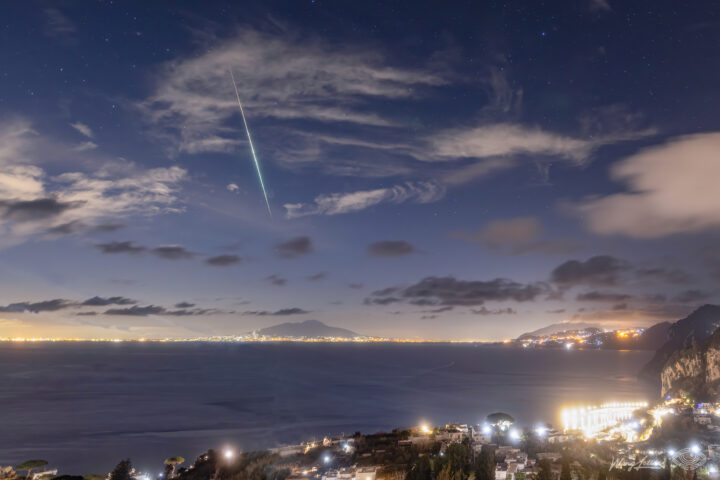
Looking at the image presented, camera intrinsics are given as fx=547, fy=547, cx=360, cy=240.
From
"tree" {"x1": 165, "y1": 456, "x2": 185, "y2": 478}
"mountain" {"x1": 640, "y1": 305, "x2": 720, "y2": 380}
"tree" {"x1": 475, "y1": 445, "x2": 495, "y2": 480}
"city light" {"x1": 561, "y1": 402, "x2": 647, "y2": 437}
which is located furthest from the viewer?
"mountain" {"x1": 640, "y1": 305, "x2": 720, "y2": 380}

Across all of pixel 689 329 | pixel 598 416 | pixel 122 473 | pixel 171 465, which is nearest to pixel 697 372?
pixel 598 416

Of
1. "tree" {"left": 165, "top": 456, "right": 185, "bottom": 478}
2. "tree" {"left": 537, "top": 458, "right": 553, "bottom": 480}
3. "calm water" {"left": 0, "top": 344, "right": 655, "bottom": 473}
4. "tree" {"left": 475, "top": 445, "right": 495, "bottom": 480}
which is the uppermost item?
"tree" {"left": 537, "top": 458, "right": 553, "bottom": 480}

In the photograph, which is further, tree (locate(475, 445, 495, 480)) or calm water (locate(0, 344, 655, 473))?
calm water (locate(0, 344, 655, 473))

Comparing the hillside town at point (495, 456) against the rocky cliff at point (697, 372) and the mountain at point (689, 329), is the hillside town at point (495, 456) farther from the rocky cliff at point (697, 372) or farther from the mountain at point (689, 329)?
the mountain at point (689, 329)

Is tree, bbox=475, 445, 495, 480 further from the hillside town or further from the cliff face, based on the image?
the cliff face

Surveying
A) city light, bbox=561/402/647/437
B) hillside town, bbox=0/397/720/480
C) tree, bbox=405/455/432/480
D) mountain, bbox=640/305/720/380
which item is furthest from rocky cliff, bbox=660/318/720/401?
mountain, bbox=640/305/720/380

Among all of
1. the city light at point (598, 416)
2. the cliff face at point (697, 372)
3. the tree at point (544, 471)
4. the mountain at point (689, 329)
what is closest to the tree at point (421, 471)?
the tree at point (544, 471)
